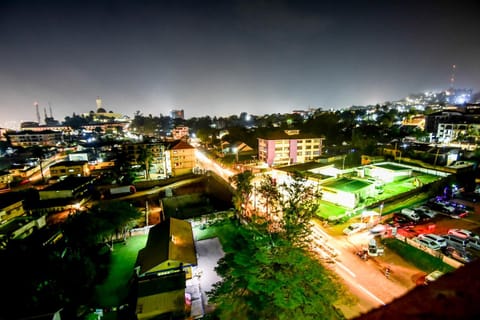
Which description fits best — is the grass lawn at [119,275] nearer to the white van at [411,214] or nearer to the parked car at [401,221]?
the parked car at [401,221]

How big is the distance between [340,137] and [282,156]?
1818cm

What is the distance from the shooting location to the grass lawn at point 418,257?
10.7 m

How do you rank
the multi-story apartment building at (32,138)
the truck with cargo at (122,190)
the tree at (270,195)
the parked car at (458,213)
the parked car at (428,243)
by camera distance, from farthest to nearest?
the multi-story apartment building at (32,138)
the truck with cargo at (122,190)
the parked car at (458,213)
the tree at (270,195)
the parked car at (428,243)

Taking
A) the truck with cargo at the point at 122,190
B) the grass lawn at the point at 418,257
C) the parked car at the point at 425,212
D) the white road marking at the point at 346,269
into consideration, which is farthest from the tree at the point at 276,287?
the truck with cargo at the point at 122,190

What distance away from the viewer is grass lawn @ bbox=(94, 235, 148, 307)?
1137 cm

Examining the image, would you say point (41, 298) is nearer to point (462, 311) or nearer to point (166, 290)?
point (166, 290)

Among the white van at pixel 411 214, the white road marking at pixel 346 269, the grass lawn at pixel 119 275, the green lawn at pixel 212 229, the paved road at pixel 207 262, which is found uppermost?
the white van at pixel 411 214

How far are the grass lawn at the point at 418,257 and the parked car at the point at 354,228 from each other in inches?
65.8

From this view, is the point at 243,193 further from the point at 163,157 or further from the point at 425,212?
the point at 163,157

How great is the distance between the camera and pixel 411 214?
15.1 m

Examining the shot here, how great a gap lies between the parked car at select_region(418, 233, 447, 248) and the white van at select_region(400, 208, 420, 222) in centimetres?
210

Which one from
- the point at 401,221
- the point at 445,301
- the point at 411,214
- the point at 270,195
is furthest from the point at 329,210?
the point at 445,301

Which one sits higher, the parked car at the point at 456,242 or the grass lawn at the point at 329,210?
the parked car at the point at 456,242

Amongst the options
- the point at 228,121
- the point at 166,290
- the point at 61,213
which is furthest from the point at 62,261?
the point at 228,121
